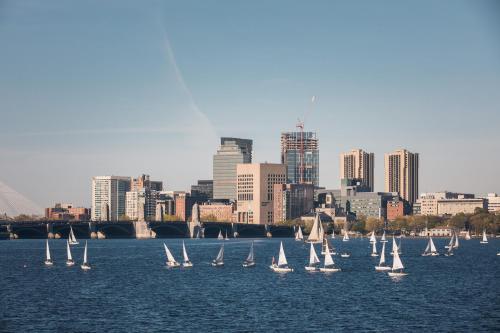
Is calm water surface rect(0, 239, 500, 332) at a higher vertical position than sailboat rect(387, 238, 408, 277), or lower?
lower

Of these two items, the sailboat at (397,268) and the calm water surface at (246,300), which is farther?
the sailboat at (397,268)

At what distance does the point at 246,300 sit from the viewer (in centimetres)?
11594

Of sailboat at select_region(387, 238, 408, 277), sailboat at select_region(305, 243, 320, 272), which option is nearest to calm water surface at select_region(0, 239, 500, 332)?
sailboat at select_region(305, 243, 320, 272)

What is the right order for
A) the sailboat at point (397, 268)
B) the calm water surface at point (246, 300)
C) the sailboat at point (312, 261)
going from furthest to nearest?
the sailboat at point (312, 261) → the sailboat at point (397, 268) → the calm water surface at point (246, 300)

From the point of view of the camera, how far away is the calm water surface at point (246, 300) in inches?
3723

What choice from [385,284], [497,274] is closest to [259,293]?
[385,284]

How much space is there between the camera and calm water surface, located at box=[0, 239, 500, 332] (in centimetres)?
9456

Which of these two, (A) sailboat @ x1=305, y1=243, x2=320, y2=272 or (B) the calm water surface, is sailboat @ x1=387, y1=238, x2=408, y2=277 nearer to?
A: (B) the calm water surface

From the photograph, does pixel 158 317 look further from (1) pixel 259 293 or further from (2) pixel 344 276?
(2) pixel 344 276

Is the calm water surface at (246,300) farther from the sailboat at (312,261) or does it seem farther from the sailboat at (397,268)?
the sailboat at (397,268)

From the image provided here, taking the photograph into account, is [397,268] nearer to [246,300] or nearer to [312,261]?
[312,261]

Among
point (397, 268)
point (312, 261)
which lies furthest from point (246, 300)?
point (312, 261)

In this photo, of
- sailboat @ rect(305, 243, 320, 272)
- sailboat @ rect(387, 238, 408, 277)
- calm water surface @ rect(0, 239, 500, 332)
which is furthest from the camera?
sailboat @ rect(305, 243, 320, 272)

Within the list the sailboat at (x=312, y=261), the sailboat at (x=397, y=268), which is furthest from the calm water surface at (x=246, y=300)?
the sailboat at (x=397, y=268)
